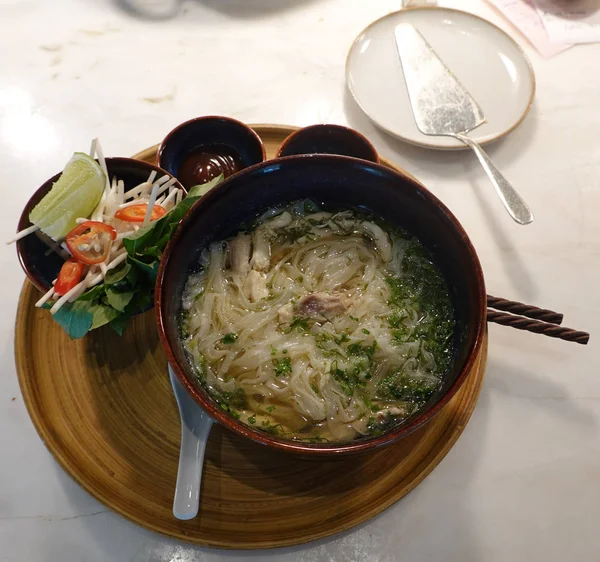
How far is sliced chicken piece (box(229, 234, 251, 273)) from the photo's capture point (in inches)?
73.1

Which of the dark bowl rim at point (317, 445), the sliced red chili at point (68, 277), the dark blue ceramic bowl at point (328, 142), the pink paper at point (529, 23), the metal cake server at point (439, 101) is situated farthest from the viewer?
the pink paper at point (529, 23)

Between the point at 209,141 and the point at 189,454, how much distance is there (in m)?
1.37

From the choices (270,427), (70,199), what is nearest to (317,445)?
(270,427)

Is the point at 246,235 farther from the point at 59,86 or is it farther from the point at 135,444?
the point at 59,86

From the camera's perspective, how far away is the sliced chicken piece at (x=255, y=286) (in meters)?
1.81

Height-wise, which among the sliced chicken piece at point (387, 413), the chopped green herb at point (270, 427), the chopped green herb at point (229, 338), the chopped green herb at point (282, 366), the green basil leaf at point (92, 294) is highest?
the green basil leaf at point (92, 294)

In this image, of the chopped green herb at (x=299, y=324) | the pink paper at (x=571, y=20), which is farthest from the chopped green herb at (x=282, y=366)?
the pink paper at (x=571, y=20)

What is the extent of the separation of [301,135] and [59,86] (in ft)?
4.94

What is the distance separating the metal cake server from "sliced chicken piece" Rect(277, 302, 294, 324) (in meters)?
1.15

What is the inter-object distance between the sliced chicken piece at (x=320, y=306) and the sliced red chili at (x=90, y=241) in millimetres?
758

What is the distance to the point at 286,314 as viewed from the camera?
68.6 inches

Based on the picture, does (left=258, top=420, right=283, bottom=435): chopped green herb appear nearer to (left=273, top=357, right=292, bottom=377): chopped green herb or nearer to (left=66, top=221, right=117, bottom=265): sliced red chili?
(left=273, top=357, right=292, bottom=377): chopped green herb

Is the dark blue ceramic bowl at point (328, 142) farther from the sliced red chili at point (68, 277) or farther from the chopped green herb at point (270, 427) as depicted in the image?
the chopped green herb at point (270, 427)

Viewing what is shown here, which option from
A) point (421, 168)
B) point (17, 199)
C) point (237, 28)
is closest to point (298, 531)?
point (421, 168)
